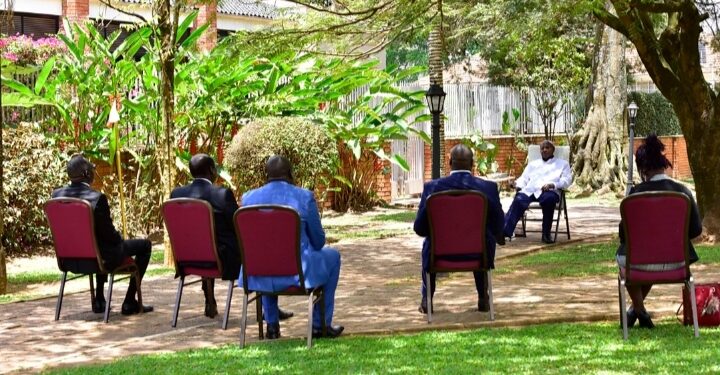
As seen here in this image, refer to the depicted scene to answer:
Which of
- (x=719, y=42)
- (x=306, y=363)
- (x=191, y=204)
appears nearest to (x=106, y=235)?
(x=191, y=204)

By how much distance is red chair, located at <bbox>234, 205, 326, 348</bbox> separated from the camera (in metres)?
8.59

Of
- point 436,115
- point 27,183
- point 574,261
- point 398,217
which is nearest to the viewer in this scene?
point 436,115

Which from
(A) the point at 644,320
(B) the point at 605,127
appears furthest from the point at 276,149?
(B) the point at 605,127

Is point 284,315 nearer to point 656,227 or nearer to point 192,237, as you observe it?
point 192,237

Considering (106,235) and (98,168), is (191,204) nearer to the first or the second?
(106,235)

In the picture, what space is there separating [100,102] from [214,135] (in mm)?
2084

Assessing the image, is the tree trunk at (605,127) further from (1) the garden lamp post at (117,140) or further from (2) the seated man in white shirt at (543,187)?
(1) the garden lamp post at (117,140)

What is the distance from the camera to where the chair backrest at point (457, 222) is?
31.5 feet

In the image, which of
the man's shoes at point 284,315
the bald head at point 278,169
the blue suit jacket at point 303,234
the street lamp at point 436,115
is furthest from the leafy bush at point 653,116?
the blue suit jacket at point 303,234

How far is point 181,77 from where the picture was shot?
18359 mm

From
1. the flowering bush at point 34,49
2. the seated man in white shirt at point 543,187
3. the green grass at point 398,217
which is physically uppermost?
the flowering bush at point 34,49

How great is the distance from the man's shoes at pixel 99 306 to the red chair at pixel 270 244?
8.47 ft

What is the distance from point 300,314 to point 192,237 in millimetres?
1237

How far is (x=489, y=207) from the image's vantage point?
32.4 feet
